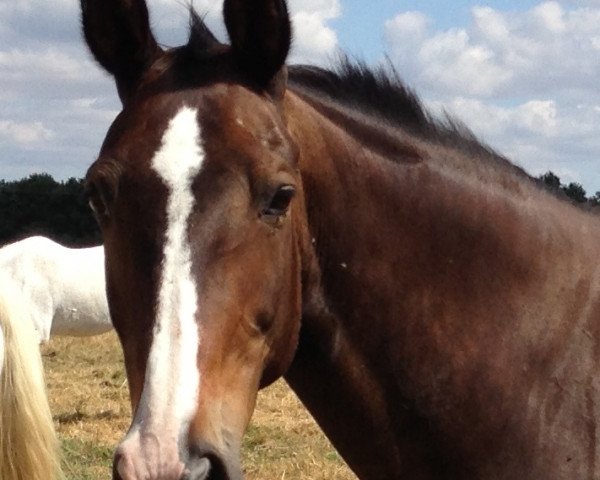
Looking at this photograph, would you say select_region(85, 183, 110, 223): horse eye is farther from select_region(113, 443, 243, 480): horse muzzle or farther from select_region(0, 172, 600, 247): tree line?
select_region(0, 172, 600, 247): tree line

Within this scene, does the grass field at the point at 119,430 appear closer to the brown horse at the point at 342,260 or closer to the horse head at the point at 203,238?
the brown horse at the point at 342,260

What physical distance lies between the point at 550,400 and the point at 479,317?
0.29 m

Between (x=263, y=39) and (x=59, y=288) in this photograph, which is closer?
(x=263, y=39)

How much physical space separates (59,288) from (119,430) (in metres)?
2.41

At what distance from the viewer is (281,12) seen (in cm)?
249

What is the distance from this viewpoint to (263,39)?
2496 millimetres

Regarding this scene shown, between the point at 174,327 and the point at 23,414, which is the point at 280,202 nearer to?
the point at 174,327

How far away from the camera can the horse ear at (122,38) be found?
2.57 m

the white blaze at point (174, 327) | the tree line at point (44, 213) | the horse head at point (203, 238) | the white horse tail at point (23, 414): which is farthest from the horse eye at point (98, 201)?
the tree line at point (44, 213)

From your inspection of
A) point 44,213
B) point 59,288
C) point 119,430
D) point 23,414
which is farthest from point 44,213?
point 23,414

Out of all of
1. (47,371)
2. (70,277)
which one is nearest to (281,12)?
(70,277)

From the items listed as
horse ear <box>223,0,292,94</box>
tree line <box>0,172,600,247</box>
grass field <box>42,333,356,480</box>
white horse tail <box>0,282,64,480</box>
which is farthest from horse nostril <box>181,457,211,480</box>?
tree line <box>0,172,600,247</box>

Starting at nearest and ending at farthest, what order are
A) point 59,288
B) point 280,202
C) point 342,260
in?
point 280,202 < point 342,260 < point 59,288

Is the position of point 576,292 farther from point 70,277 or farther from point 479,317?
point 70,277
